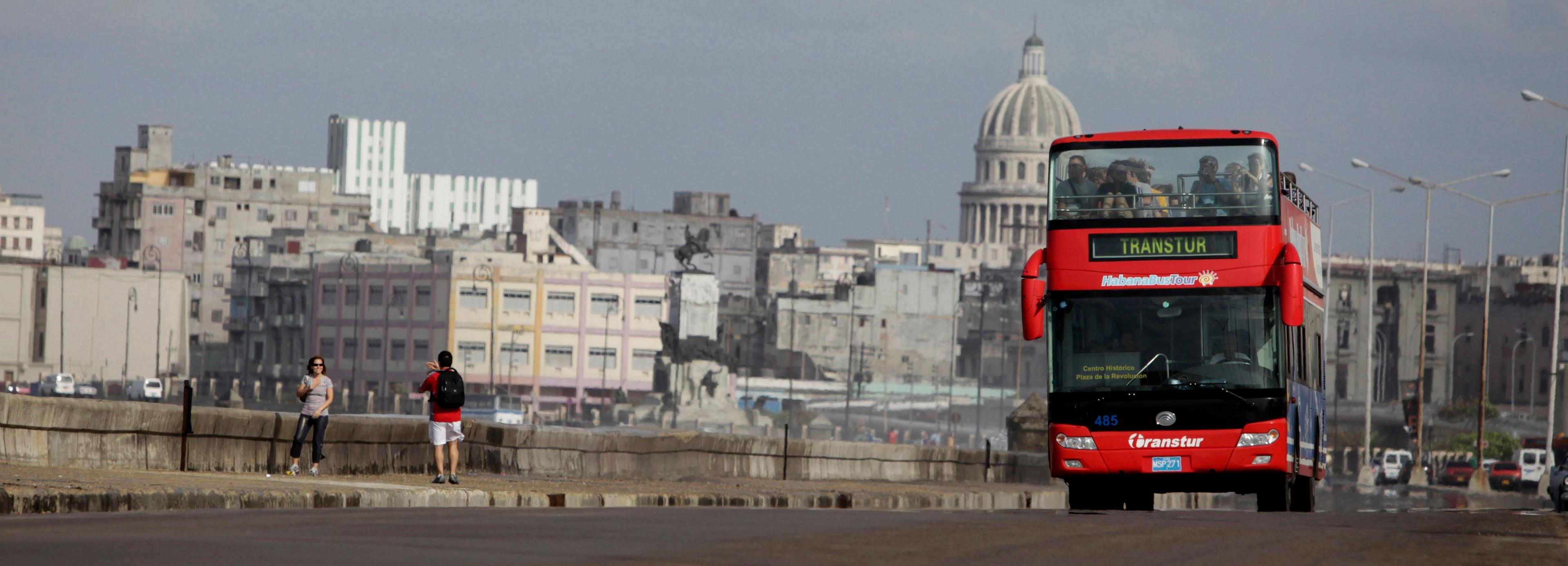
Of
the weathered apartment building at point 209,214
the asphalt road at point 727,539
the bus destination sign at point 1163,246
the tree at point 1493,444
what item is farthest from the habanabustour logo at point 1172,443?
the weathered apartment building at point 209,214

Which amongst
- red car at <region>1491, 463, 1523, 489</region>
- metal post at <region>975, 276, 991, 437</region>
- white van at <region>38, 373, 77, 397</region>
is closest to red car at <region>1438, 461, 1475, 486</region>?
red car at <region>1491, 463, 1523, 489</region>

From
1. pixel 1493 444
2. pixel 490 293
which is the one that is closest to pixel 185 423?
pixel 1493 444

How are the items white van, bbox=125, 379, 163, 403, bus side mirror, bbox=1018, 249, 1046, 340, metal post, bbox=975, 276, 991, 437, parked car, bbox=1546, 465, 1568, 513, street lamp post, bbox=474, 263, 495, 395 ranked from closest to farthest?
1. bus side mirror, bbox=1018, 249, 1046, 340
2. parked car, bbox=1546, 465, 1568, 513
3. white van, bbox=125, 379, 163, 403
4. street lamp post, bbox=474, 263, 495, 395
5. metal post, bbox=975, 276, 991, 437

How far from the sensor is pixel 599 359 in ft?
412

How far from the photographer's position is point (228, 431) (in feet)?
70.2

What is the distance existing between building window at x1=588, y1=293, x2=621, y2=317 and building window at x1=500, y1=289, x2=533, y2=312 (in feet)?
11.8

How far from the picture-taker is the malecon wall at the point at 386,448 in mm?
19781

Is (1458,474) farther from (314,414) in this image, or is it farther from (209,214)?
(209,214)

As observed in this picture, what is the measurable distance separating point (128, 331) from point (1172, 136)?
115 metres

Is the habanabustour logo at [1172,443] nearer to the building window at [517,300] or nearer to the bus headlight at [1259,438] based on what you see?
the bus headlight at [1259,438]

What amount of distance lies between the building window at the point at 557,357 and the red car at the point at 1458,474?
197 ft

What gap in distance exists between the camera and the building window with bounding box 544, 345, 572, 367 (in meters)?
125

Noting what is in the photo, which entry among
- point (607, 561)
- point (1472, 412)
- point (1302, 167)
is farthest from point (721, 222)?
point (607, 561)

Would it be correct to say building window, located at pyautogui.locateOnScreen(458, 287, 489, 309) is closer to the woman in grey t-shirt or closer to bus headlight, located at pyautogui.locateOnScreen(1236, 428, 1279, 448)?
the woman in grey t-shirt
